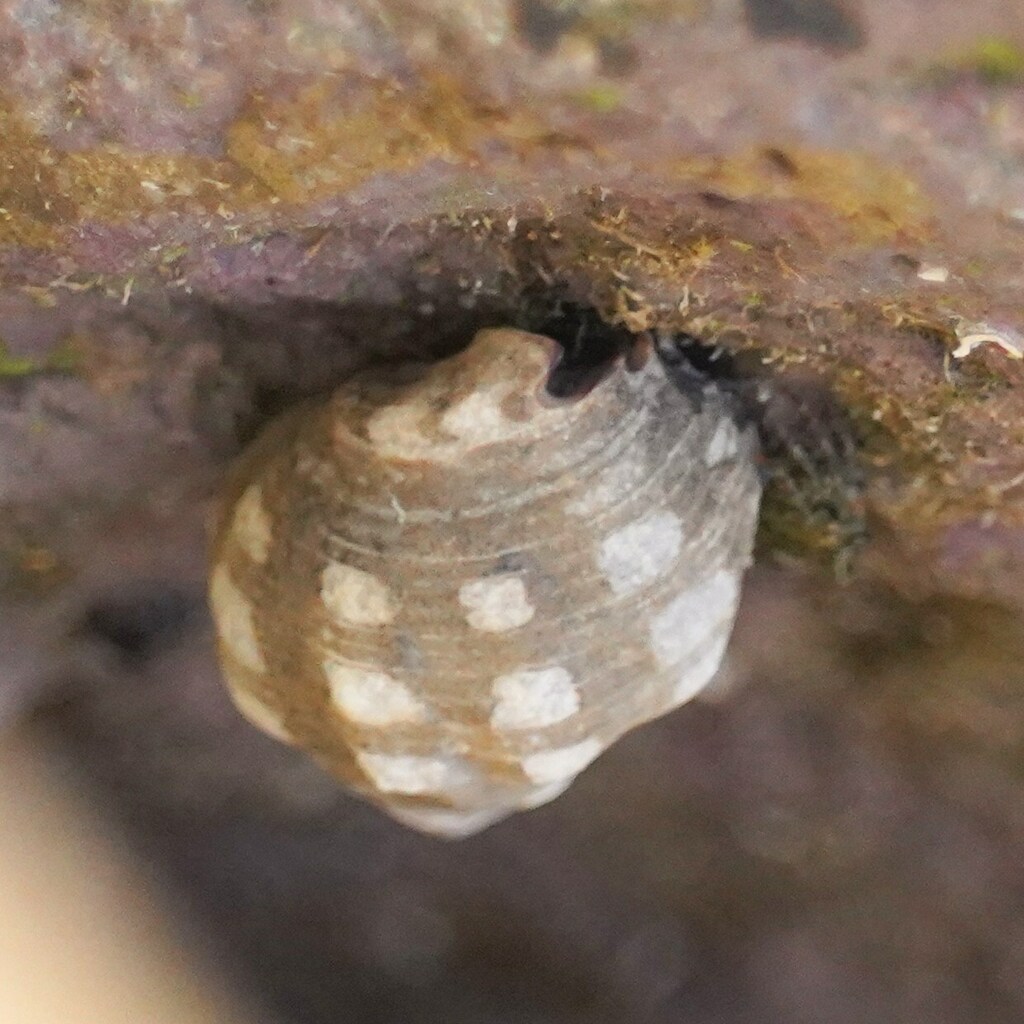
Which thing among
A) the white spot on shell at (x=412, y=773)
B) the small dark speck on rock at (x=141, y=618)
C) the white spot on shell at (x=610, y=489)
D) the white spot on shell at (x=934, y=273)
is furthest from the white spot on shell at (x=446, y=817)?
the white spot on shell at (x=934, y=273)

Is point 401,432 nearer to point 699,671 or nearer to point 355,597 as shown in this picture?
point 355,597

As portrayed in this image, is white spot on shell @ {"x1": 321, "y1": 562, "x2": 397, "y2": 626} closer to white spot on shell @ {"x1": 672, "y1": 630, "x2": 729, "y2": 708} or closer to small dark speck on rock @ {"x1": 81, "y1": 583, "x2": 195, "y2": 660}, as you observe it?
white spot on shell @ {"x1": 672, "y1": 630, "x2": 729, "y2": 708}

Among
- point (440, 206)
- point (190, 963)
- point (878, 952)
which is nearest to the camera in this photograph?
point (440, 206)

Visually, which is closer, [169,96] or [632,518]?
[169,96]

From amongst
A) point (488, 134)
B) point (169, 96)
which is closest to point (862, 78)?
point (488, 134)

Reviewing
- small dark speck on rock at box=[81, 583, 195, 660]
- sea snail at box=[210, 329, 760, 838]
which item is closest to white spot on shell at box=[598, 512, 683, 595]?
sea snail at box=[210, 329, 760, 838]

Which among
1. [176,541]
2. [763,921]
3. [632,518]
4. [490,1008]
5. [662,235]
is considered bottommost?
[490,1008]

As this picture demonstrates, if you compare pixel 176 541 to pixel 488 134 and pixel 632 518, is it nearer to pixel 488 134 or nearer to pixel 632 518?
pixel 632 518
